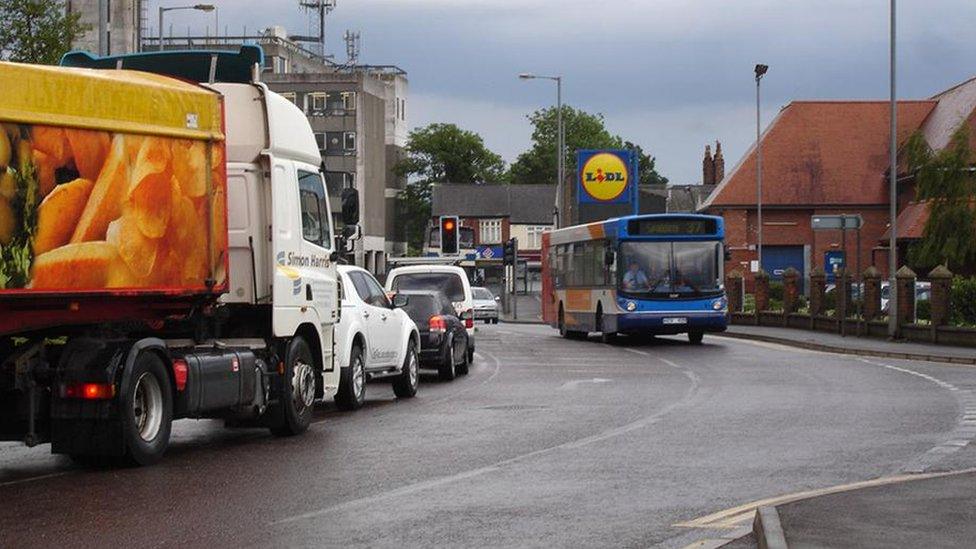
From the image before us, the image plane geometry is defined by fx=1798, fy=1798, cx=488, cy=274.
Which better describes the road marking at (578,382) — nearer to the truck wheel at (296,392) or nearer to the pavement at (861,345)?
the truck wheel at (296,392)

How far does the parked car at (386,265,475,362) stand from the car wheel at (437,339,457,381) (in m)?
6.47

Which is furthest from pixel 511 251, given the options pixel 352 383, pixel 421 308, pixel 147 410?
pixel 147 410

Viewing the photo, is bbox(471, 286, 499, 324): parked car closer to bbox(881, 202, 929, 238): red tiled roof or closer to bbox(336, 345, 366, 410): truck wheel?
bbox(881, 202, 929, 238): red tiled roof

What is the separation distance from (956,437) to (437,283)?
815 inches

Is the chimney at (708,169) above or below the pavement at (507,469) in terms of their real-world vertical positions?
above

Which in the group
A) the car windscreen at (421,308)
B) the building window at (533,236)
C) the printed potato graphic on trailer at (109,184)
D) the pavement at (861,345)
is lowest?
the pavement at (861,345)

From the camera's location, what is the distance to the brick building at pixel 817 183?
89.9 meters

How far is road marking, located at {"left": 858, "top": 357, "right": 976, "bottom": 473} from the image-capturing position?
48.2 ft

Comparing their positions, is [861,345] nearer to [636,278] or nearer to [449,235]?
[636,278]

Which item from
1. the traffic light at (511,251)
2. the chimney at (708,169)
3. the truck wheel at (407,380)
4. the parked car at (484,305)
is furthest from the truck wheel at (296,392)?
the chimney at (708,169)

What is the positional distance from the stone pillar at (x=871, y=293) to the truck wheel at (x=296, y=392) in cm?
3097

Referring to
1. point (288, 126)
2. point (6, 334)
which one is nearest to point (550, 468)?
point (6, 334)

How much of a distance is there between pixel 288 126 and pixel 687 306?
2436 centimetres

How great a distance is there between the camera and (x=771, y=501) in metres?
12.1
